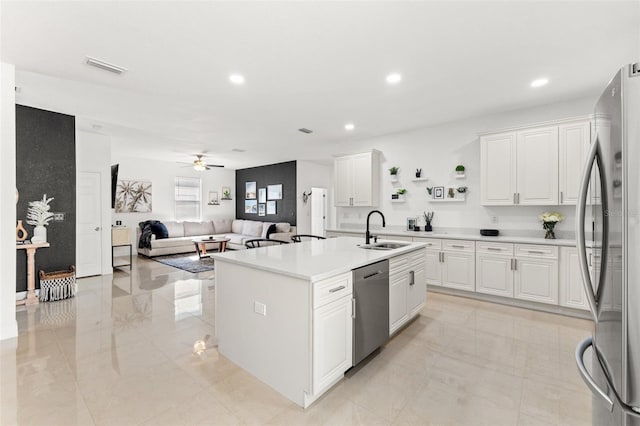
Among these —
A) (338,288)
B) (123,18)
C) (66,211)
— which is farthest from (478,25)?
(66,211)

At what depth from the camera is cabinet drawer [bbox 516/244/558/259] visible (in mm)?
3638

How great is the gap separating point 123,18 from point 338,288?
2.61 metres

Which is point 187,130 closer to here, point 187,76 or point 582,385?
point 187,76

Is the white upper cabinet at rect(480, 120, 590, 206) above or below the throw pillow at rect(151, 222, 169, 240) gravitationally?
above

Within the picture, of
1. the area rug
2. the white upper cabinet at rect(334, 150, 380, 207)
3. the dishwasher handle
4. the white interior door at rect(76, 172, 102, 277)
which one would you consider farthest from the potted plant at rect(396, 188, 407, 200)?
the white interior door at rect(76, 172, 102, 277)

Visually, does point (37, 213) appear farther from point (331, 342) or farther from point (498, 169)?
point (498, 169)

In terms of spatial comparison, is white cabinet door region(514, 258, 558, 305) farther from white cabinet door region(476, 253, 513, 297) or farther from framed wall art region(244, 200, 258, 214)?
framed wall art region(244, 200, 258, 214)

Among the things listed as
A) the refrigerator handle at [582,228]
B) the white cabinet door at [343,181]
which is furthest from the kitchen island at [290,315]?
the white cabinet door at [343,181]

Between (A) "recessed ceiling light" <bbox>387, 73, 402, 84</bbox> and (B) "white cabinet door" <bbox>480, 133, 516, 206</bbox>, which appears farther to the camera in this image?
(B) "white cabinet door" <bbox>480, 133, 516, 206</bbox>

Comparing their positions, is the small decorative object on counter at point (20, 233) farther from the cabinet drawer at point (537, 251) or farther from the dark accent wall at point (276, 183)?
the cabinet drawer at point (537, 251)

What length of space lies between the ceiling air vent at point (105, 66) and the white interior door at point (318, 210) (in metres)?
6.43

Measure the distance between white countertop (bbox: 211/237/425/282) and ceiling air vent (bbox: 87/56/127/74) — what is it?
7.34ft

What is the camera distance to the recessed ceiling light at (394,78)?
10.5 feet

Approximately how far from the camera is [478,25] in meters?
2.32
